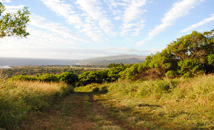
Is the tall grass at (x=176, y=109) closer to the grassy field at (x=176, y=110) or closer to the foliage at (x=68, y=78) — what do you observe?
the grassy field at (x=176, y=110)

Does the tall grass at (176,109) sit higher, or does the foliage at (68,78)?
the tall grass at (176,109)

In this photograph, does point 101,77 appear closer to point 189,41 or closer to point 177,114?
point 189,41

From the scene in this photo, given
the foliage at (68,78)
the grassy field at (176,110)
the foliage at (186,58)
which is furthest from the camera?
the foliage at (68,78)

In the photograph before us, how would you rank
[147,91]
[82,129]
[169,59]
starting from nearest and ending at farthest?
[82,129]
[147,91]
[169,59]

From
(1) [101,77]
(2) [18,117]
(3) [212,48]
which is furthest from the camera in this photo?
(1) [101,77]

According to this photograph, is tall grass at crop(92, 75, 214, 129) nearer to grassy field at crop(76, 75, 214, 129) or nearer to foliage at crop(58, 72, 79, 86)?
grassy field at crop(76, 75, 214, 129)

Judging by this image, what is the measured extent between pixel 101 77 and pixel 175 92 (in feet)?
90.8

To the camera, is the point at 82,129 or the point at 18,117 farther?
the point at 82,129

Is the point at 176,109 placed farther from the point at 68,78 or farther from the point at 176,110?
the point at 68,78

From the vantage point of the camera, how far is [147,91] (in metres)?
11.4

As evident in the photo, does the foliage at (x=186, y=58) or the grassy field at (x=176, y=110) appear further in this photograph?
Answer: the foliage at (x=186, y=58)

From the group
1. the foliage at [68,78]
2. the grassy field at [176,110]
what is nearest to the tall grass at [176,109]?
the grassy field at [176,110]

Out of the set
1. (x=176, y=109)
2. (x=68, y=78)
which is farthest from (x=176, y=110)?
(x=68, y=78)

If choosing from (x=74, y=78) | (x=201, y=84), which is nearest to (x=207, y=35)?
(x=201, y=84)
